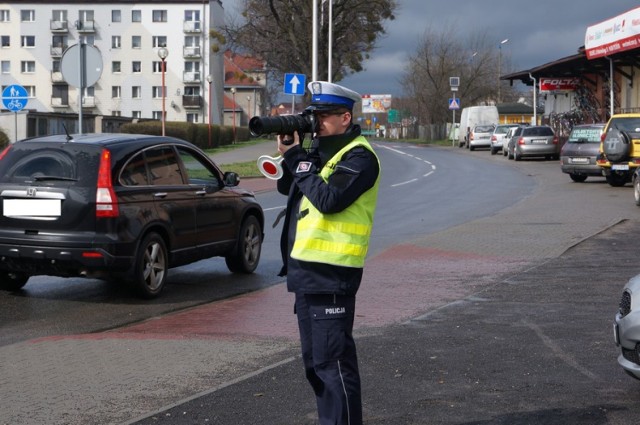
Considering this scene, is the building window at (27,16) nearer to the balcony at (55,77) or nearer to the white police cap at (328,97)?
the balcony at (55,77)

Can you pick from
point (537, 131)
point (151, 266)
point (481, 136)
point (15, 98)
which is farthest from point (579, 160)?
point (481, 136)

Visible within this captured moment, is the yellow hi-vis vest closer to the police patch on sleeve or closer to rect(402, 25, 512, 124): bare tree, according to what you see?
the police patch on sleeve

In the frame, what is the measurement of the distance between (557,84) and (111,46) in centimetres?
6095

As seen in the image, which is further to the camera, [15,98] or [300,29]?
[300,29]

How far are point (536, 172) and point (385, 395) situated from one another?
1233 inches

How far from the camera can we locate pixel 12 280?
10117mm

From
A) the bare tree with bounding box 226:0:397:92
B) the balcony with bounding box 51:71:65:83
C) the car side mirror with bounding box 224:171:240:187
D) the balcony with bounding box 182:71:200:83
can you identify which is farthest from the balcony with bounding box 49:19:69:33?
the car side mirror with bounding box 224:171:240:187

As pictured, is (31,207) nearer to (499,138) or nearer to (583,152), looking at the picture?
(583,152)

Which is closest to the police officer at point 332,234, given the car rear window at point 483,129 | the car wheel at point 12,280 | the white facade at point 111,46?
the car wheel at point 12,280

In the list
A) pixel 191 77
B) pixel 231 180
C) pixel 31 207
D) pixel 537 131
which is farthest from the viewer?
pixel 191 77

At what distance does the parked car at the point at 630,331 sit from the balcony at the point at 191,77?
99.8m

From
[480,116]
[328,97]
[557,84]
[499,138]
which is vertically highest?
[557,84]

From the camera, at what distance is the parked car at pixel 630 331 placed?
5.68 metres

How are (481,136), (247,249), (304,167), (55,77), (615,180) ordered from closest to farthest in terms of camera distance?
(304,167) → (247,249) → (615,180) → (481,136) → (55,77)
